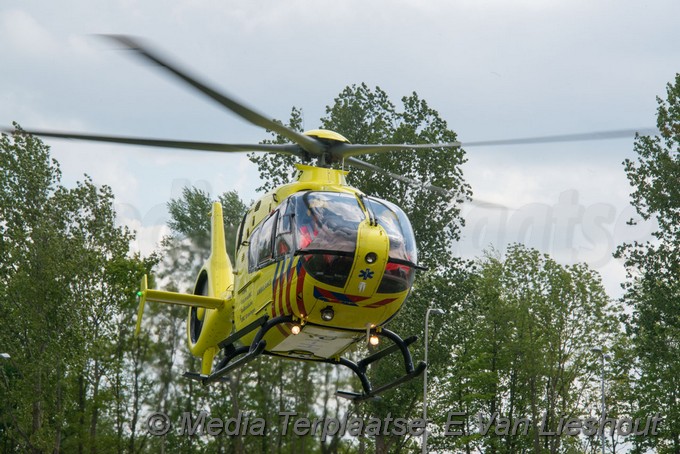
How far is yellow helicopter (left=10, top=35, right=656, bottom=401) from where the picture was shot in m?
14.1

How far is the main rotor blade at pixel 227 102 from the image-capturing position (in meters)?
10.4

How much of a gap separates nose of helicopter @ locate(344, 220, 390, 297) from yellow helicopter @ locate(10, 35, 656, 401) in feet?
0.05

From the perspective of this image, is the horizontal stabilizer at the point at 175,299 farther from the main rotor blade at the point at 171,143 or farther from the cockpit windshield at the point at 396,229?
the cockpit windshield at the point at 396,229

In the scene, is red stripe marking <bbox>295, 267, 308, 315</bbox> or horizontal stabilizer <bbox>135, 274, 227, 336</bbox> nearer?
red stripe marking <bbox>295, 267, 308, 315</bbox>

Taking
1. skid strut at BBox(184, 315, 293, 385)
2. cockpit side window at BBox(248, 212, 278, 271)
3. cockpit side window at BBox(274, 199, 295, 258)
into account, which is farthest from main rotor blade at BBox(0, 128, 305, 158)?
skid strut at BBox(184, 315, 293, 385)

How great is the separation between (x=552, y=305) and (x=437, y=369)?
10911mm

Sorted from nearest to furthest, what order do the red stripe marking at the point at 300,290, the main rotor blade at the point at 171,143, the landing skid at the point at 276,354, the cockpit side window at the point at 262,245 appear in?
the main rotor blade at the point at 171,143, the red stripe marking at the point at 300,290, the landing skid at the point at 276,354, the cockpit side window at the point at 262,245

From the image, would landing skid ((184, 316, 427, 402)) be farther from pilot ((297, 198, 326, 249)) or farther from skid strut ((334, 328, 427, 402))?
pilot ((297, 198, 326, 249))

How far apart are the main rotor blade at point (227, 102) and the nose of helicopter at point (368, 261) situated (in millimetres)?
2164

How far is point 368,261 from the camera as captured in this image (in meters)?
14.0

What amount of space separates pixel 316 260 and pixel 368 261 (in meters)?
0.80

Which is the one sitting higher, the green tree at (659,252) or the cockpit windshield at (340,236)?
the green tree at (659,252)

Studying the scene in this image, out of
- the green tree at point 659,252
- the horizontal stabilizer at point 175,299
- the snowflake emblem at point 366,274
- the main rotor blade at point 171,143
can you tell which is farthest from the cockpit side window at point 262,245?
the green tree at point 659,252

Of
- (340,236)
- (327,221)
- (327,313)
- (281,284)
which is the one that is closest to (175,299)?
(281,284)
